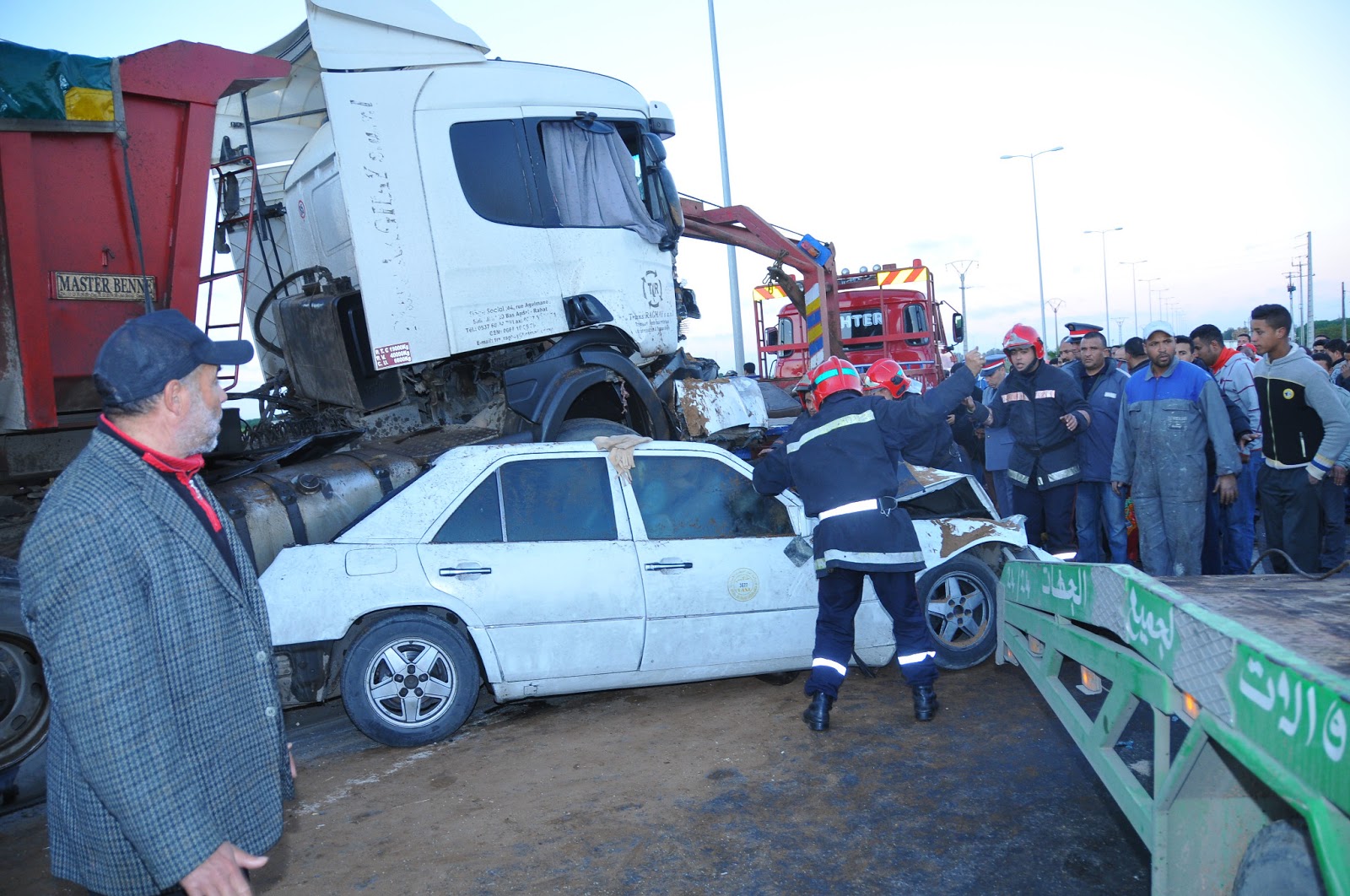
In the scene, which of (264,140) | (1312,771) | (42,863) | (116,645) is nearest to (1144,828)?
(1312,771)

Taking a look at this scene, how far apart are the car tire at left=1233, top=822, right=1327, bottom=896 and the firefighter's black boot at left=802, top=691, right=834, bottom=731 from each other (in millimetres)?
2552

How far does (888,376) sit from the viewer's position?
677 centimetres

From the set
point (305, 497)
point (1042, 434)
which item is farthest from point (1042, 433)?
point (305, 497)

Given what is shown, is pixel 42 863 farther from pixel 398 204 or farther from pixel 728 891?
pixel 398 204

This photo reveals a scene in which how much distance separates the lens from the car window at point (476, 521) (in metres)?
4.82

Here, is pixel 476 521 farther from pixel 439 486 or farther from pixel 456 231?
pixel 456 231

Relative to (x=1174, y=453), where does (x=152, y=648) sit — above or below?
above

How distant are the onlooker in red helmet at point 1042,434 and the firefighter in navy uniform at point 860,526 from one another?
2.10 m

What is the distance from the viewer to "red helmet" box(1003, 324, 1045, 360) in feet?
22.4

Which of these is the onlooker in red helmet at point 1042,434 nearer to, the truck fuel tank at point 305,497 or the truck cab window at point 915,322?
the truck fuel tank at point 305,497

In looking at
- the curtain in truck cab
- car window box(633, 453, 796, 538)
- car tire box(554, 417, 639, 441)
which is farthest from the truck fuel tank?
the curtain in truck cab

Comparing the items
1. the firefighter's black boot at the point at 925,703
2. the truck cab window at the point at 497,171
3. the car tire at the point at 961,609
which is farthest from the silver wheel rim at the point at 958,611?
the truck cab window at the point at 497,171

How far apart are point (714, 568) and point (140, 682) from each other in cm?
340

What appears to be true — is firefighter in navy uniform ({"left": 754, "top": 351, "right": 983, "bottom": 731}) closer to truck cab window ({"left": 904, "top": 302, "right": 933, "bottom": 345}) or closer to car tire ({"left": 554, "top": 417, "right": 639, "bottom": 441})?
car tire ({"left": 554, "top": 417, "right": 639, "bottom": 441})
